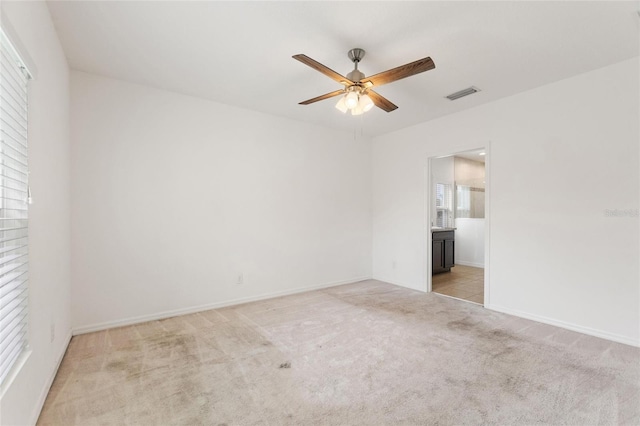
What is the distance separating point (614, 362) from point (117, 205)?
490 cm

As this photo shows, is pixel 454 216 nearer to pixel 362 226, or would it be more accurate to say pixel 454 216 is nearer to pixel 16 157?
pixel 362 226

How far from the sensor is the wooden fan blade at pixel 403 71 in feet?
6.70

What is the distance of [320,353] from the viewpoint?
101 inches

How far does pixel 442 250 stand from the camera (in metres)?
5.82

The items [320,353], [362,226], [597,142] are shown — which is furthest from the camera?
[362,226]

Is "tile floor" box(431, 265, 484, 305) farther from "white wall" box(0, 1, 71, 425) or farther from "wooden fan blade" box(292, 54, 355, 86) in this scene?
"white wall" box(0, 1, 71, 425)

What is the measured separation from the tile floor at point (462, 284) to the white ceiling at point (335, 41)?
2819 mm

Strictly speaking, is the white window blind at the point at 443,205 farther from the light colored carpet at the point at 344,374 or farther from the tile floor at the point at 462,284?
the light colored carpet at the point at 344,374

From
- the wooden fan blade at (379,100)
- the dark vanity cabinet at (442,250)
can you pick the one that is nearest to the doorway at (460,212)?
the dark vanity cabinet at (442,250)

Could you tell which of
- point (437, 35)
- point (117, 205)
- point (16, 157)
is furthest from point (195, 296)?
point (437, 35)

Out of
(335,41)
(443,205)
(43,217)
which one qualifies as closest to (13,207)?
(43,217)

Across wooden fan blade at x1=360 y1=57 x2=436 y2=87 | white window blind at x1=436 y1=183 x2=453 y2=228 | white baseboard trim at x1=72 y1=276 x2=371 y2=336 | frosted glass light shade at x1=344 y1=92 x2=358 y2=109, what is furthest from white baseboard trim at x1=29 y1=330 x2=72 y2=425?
white window blind at x1=436 y1=183 x2=453 y2=228

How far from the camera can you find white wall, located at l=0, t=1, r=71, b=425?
1.59 m

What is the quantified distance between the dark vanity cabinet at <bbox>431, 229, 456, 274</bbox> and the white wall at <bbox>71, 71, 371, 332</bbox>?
6.27ft
